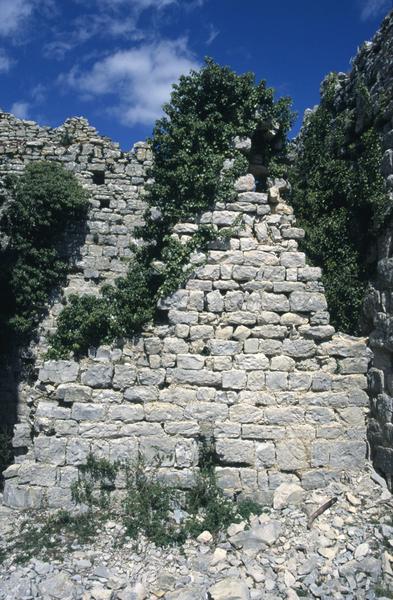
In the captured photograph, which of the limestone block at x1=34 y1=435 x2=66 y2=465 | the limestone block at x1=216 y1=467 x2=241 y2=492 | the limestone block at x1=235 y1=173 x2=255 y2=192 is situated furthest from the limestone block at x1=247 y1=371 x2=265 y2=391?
the limestone block at x1=235 y1=173 x2=255 y2=192

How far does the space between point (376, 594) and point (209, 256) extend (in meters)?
4.56

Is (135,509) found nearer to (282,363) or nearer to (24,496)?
(24,496)

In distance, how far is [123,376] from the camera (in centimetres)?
682

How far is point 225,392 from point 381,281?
2.78 metres

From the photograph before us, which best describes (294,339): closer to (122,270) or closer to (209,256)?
(209,256)

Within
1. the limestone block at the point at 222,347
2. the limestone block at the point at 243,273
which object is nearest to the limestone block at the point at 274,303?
the limestone block at the point at 243,273

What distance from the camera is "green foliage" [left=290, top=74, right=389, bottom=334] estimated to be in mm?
7543

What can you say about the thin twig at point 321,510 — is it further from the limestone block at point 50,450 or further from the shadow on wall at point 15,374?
the shadow on wall at point 15,374

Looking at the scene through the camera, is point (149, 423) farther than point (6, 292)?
No

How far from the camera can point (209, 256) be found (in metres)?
7.13

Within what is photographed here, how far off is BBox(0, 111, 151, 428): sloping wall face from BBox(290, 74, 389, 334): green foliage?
3.63m

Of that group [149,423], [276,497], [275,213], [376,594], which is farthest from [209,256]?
[376,594]

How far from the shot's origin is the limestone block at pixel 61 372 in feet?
22.5

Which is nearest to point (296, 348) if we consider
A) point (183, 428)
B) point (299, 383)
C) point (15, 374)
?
point (299, 383)
